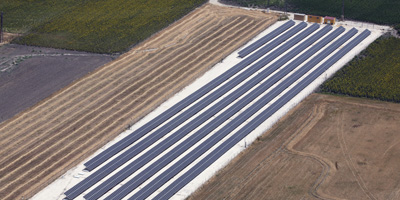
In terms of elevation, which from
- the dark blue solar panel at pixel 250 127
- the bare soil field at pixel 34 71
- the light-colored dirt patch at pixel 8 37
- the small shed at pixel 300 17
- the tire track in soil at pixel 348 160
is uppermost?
the light-colored dirt patch at pixel 8 37

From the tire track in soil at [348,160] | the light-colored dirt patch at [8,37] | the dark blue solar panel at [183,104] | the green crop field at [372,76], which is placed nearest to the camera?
the tire track in soil at [348,160]

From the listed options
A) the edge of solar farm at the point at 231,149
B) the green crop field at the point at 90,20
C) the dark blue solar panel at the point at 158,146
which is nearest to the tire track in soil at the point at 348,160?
the edge of solar farm at the point at 231,149

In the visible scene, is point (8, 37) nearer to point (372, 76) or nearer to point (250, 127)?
point (250, 127)

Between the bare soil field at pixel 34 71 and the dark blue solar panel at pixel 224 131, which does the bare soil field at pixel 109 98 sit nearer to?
the bare soil field at pixel 34 71

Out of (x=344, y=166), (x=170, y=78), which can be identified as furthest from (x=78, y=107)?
(x=344, y=166)

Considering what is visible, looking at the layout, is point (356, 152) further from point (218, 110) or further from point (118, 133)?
point (118, 133)

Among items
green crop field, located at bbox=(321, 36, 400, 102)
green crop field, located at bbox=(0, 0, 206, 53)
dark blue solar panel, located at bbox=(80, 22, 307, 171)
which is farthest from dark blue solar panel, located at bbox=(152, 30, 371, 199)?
green crop field, located at bbox=(0, 0, 206, 53)

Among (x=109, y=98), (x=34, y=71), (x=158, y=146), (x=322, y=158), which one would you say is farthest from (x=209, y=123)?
(x=34, y=71)
